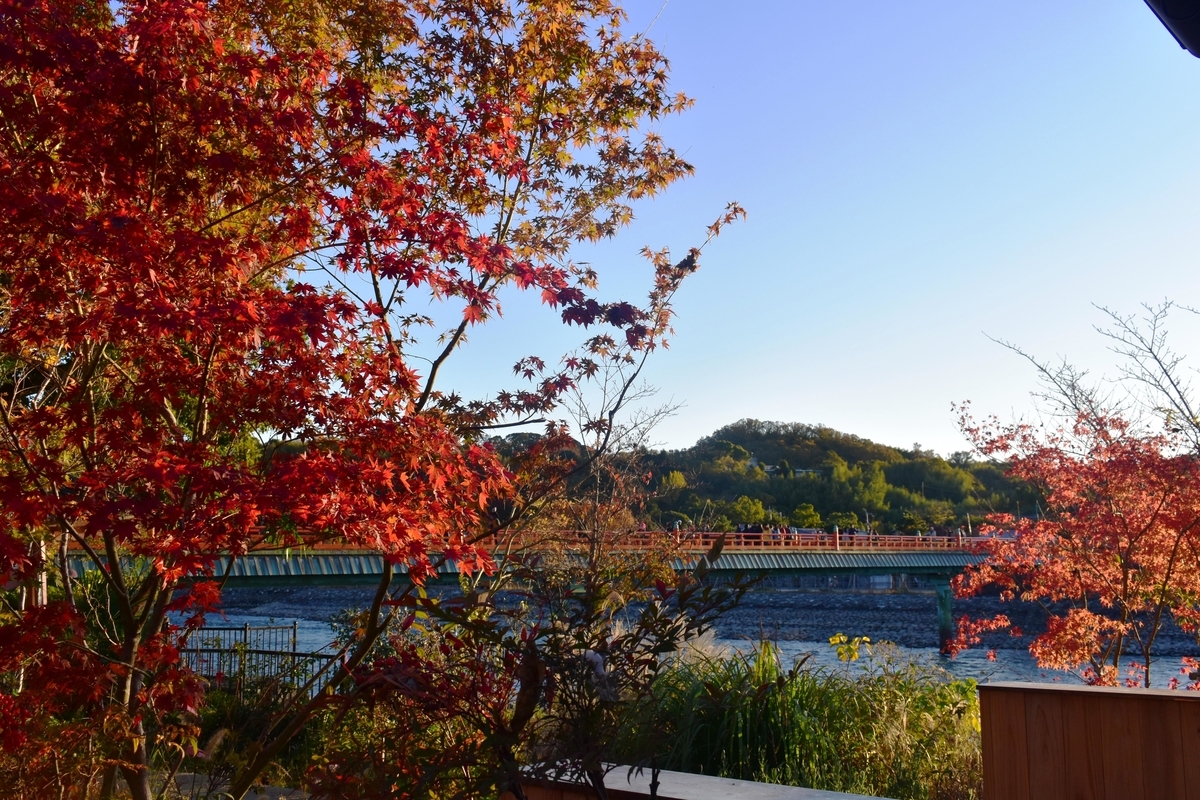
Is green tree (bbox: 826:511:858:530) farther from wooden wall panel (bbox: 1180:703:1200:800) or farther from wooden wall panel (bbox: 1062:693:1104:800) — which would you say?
wooden wall panel (bbox: 1180:703:1200:800)

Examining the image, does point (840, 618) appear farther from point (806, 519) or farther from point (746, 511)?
point (806, 519)

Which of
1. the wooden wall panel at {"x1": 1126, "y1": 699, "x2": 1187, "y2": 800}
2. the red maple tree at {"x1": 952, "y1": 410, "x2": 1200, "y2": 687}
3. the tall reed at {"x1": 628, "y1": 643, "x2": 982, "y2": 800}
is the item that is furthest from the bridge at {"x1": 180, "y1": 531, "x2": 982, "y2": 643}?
the wooden wall panel at {"x1": 1126, "y1": 699, "x2": 1187, "y2": 800}

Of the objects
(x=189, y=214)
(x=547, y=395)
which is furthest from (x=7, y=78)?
(x=547, y=395)

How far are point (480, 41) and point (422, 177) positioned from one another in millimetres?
1181

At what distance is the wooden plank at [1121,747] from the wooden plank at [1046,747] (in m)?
0.14

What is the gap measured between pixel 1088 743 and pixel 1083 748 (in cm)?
3

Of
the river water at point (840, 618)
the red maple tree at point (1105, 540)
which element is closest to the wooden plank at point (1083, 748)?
the red maple tree at point (1105, 540)

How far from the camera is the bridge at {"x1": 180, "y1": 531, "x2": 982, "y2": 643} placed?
832 inches

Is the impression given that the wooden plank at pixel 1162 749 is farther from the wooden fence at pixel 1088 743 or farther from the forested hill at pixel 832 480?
the forested hill at pixel 832 480

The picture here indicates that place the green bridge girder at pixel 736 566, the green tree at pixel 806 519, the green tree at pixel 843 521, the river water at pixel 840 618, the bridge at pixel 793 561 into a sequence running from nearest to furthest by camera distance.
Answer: the green bridge girder at pixel 736 566, the bridge at pixel 793 561, the river water at pixel 840 618, the green tree at pixel 806 519, the green tree at pixel 843 521

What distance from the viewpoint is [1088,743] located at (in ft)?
11.1

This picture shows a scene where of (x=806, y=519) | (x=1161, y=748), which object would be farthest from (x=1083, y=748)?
A: (x=806, y=519)

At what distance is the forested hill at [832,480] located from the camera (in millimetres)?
57812

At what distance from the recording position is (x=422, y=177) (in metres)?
5.66
